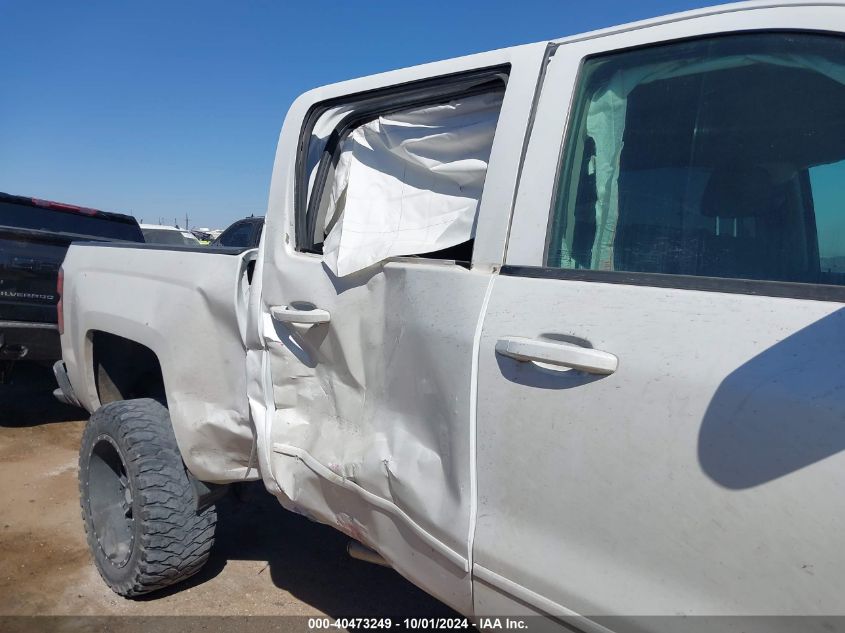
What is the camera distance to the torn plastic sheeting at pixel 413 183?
2.13m

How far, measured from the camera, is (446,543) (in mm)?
1763

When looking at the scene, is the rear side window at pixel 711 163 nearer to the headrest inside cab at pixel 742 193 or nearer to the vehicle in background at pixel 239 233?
the headrest inside cab at pixel 742 193

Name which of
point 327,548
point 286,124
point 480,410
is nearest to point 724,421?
point 480,410

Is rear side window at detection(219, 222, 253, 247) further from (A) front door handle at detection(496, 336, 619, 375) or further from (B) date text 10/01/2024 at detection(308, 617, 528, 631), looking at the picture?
(A) front door handle at detection(496, 336, 619, 375)

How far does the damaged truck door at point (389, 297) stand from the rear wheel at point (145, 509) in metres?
0.72

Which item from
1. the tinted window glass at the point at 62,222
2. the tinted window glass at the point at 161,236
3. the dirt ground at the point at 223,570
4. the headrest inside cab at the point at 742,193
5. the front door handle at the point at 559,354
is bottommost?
the dirt ground at the point at 223,570

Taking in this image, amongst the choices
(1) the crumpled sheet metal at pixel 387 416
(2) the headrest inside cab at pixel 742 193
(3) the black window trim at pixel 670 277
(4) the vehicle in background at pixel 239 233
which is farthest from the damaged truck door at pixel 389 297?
(4) the vehicle in background at pixel 239 233

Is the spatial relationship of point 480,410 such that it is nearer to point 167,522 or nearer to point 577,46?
point 577,46

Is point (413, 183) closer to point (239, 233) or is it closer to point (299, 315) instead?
point (299, 315)

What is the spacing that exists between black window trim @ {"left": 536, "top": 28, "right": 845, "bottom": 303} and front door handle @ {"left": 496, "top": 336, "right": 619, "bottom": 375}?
18 cm

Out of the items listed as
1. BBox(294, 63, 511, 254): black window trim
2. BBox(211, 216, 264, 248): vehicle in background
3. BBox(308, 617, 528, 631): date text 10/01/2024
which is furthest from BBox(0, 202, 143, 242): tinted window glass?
BBox(308, 617, 528, 631): date text 10/01/2024

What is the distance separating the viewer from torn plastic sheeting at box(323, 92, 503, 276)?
6.99 feet

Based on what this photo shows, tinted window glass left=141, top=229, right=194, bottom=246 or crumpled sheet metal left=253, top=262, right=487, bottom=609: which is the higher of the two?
tinted window glass left=141, top=229, right=194, bottom=246

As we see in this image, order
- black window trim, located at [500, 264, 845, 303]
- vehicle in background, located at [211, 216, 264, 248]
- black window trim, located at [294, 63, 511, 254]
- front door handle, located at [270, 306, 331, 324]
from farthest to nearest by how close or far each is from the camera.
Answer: vehicle in background, located at [211, 216, 264, 248], front door handle, located at [270, 306, 331, 324], black window trim, located at [294, 63, 511, 254], black window trim, located at [500, 264, 845, 303]
